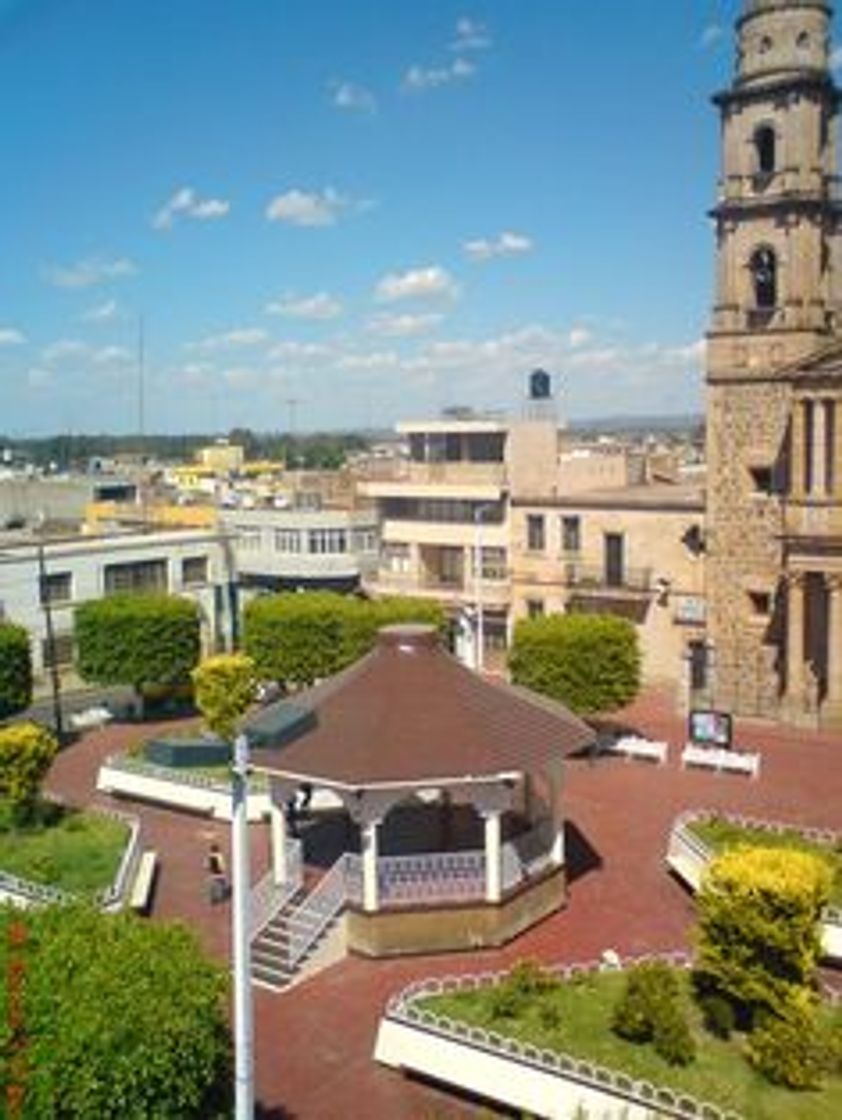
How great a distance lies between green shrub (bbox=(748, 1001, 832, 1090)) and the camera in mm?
21172

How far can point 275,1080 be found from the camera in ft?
76.8

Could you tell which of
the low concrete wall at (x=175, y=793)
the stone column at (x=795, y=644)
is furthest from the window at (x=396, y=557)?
the low concrete wall at (x=175, y=793)

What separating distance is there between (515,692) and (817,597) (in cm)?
2120

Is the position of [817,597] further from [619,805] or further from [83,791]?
[83,791]

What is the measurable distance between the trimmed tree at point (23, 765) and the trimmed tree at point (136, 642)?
1602cm

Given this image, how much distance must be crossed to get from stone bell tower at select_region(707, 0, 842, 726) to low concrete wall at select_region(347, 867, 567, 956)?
23892 millimetres

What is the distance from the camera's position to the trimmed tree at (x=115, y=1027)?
57.5 feet

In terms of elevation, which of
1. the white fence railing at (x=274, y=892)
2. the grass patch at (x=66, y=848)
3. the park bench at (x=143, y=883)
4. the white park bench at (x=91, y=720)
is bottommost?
the white park bench at (x=91, y=720)

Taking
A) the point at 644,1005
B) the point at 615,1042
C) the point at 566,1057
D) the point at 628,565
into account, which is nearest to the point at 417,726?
the point at 644,1005

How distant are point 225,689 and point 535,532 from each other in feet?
70.1

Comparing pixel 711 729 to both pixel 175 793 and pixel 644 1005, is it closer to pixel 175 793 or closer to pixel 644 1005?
pixel 175 793

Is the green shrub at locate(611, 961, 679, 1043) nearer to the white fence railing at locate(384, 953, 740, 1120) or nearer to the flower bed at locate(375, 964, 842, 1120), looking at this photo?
the flower bed at locate(375, 964, 842, 1120)

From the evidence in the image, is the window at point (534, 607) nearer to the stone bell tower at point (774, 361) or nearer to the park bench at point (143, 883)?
the stone bell tower at point (774, 361)

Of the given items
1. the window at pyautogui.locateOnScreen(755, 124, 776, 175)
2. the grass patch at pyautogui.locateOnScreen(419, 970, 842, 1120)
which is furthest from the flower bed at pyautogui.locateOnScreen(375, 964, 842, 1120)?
the window at pyautogui.locateOnScreen(755, 124, 776, 175)
